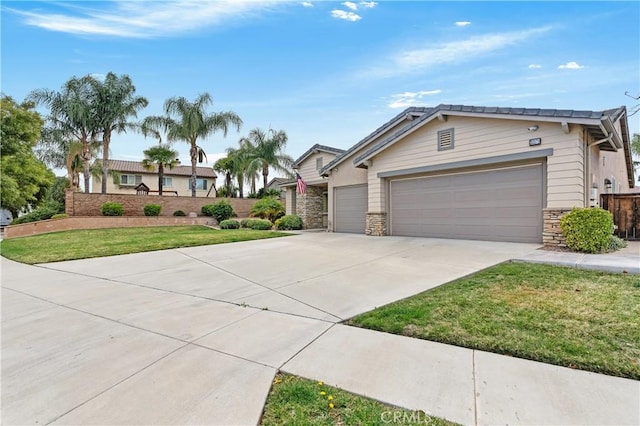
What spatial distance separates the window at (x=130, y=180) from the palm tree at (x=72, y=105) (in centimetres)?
1231

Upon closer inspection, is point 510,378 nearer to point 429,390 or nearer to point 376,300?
point 429,390

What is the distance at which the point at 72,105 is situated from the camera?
2044cm

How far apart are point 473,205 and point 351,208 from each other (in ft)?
19.6

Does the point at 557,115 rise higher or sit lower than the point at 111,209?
higher

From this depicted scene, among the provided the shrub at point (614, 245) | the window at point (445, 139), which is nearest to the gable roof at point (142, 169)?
the window at point (445, 139)

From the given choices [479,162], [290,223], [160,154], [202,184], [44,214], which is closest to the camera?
[479,162]

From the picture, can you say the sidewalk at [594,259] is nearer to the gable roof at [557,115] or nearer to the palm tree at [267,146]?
the gable roof at [557,115]

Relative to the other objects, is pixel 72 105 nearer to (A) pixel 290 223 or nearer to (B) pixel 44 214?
(B) pixel 44 214

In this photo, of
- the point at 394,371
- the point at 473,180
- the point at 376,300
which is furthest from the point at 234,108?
the point at 394,371

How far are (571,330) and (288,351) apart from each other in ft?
9.59

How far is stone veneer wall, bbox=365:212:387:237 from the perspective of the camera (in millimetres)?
13422

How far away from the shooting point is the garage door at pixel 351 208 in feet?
49.5

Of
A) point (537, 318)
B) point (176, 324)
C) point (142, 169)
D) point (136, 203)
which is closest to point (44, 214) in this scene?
point (136, 203)

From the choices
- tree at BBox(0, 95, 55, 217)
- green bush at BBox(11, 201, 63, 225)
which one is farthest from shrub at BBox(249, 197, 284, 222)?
tree at BBox(0, 95, 55, 217)
